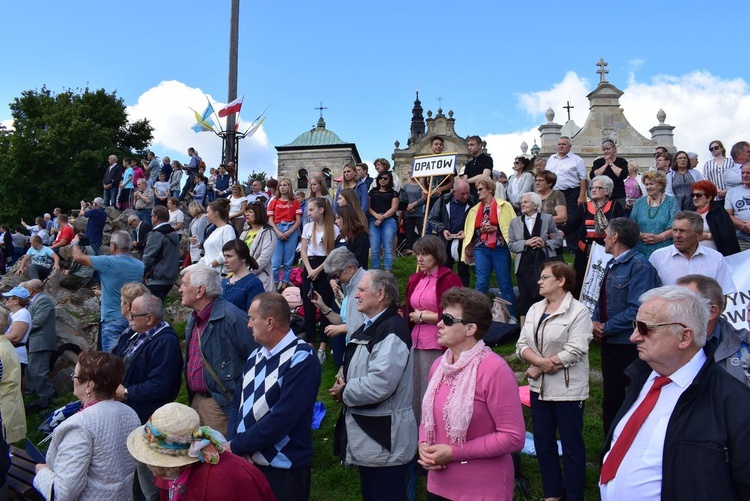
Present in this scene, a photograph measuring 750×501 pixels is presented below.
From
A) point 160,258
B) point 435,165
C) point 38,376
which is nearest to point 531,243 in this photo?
point 435,165

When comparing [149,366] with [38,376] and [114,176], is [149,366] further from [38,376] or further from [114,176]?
[114,176]

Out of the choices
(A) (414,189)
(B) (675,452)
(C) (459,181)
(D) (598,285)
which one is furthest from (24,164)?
(B) (675,452)

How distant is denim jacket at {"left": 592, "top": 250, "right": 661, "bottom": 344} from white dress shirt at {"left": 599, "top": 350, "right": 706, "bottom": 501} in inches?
88.4

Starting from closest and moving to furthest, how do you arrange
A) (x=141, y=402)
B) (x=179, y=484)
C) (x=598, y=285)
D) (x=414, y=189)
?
(x=179, y=484) < (x=141, y=402) < (x=598, y=285) < (x=414, y=189)

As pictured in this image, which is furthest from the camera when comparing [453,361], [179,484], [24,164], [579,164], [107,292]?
[24,164]

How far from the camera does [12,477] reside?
4.50 metres

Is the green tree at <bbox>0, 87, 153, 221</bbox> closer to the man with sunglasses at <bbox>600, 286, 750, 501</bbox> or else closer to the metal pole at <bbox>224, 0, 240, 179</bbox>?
the metal pole at <bbox>224, 0, 240, 179</bbox>

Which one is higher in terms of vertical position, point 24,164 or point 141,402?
point 24,164

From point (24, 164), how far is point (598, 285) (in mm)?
37180

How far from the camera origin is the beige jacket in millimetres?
4395

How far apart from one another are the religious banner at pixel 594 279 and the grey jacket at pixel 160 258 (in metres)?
5.08

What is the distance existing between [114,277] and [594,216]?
19.3 ft

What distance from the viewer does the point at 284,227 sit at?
10.2m

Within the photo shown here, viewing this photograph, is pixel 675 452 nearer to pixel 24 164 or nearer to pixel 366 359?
pixel 366 359
